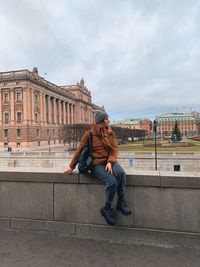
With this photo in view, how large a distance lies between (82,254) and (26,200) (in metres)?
1.80

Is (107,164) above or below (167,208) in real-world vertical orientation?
above

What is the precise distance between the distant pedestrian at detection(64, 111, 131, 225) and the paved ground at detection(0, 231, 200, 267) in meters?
0.55

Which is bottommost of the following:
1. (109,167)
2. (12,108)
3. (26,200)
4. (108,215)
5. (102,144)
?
(108,215)

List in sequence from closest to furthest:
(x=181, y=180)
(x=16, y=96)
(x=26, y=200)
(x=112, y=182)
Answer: (x=112, y=182)
(x=181, y=180)
(x=26, y=200)
(x=16, y=96)

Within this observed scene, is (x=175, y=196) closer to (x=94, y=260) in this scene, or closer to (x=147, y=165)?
(x=94, y=260)

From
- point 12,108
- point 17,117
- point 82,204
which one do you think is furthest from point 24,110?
point 82,204

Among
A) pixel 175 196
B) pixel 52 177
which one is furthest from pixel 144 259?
pixel 52 177

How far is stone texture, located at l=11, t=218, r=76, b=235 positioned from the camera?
492cm

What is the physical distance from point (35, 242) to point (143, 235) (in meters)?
1.79

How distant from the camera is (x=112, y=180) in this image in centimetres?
432

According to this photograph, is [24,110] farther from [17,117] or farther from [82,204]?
[82,204]

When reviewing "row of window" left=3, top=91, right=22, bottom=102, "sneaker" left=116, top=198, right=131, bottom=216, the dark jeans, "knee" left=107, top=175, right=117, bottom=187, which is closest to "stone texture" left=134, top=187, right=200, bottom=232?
"sneaker" left=116, top=198, right=131, bottom=216

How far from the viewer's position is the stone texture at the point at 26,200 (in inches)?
202

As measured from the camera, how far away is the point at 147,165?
32688mm
